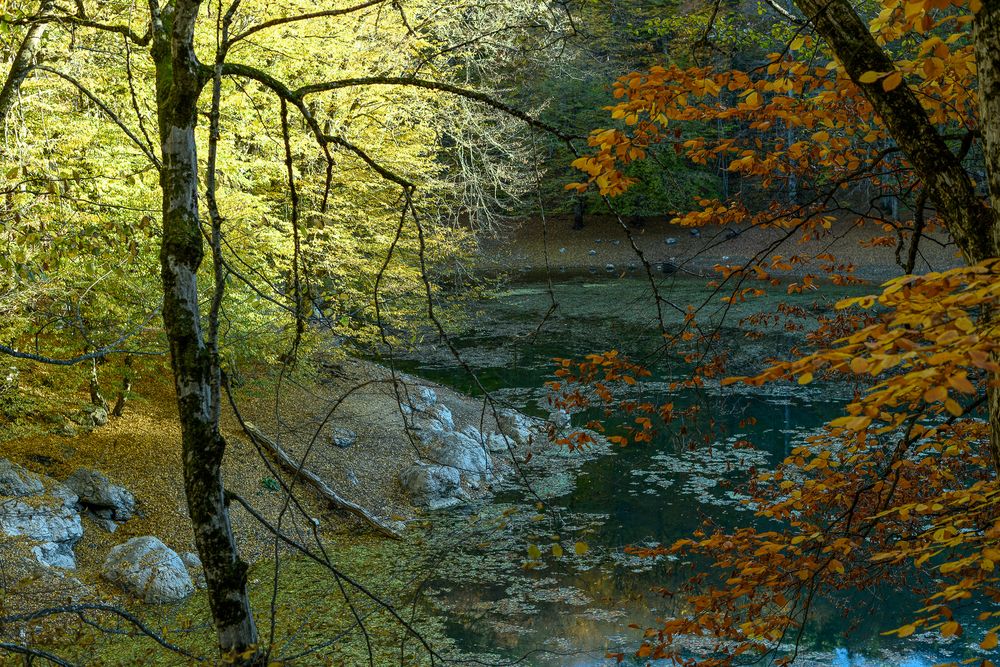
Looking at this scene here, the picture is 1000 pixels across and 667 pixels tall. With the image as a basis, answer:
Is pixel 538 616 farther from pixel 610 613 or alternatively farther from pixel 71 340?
pixel 71 340

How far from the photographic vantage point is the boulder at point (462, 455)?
11406 millimetres

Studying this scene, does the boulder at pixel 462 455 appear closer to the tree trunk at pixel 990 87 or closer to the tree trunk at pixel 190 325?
the tree trunk at pixel 190 325

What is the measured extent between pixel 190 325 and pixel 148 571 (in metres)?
5.69

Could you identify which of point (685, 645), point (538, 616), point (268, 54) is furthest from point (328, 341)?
point (685, 645)

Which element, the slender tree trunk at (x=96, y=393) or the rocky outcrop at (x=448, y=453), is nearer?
the slender tree trunk at (x=96, y=393)

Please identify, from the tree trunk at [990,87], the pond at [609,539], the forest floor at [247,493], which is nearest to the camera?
the tree trunk at [990,87]

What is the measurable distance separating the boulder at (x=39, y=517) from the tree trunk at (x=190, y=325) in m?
4.98

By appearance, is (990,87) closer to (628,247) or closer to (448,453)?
(448,453)

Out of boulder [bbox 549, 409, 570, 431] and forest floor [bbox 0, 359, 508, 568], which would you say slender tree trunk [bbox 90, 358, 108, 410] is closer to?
forest floor [bbox 0, 359, 508, 568]

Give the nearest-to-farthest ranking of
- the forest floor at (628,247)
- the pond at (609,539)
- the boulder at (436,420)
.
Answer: the pond at (609,539), the boulder at (436,420), the forest floor at (628,247)

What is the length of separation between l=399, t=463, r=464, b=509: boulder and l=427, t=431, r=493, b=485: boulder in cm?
23

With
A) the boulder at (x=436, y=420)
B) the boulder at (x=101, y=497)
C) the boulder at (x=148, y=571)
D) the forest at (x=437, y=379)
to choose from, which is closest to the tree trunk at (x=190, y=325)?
the forest at (x=437, y=379)

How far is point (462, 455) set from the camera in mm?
11766

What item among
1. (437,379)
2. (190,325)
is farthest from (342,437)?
(190,325)
